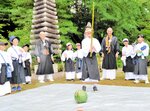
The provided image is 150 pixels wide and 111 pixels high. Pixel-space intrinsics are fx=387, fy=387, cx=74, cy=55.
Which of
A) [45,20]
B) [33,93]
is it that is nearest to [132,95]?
[33,93]

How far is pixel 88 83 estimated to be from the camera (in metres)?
10.7

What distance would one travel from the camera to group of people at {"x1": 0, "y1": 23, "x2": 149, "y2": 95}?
10.4 metres

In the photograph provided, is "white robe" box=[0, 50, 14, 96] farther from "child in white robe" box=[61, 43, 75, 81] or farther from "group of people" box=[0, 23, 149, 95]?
"child in white robe" box=[61, 43, 75, 81]

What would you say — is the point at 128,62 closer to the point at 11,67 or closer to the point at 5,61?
the point at 11,67

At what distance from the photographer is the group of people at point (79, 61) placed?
10352mm

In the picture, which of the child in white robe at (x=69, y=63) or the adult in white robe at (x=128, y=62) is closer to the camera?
the adult in white robe at (x=128, y=62)

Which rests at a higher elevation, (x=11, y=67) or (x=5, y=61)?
(x=5, y=61)

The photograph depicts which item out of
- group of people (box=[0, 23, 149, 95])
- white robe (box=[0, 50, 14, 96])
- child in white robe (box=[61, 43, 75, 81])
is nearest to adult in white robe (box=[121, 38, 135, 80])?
group of people (box=[0, 23, 149, 95])

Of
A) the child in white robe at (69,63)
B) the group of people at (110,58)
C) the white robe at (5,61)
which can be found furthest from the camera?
the child in white robe at (69,63)

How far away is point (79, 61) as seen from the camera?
1477 centimetres

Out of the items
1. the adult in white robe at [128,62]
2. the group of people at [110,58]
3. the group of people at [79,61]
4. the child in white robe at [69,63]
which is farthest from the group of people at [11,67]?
the adult in white robe at [128,62]

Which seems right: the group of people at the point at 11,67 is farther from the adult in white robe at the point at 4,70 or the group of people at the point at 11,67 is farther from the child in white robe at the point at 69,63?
the child in white robe at the point at 69,63

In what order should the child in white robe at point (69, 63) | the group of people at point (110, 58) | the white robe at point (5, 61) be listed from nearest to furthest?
the group of people at point (110, 58) → the white robe at point (5, 61) → the child in white robe at point (69, 63)

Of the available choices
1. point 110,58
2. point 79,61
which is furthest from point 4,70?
point 110,58
